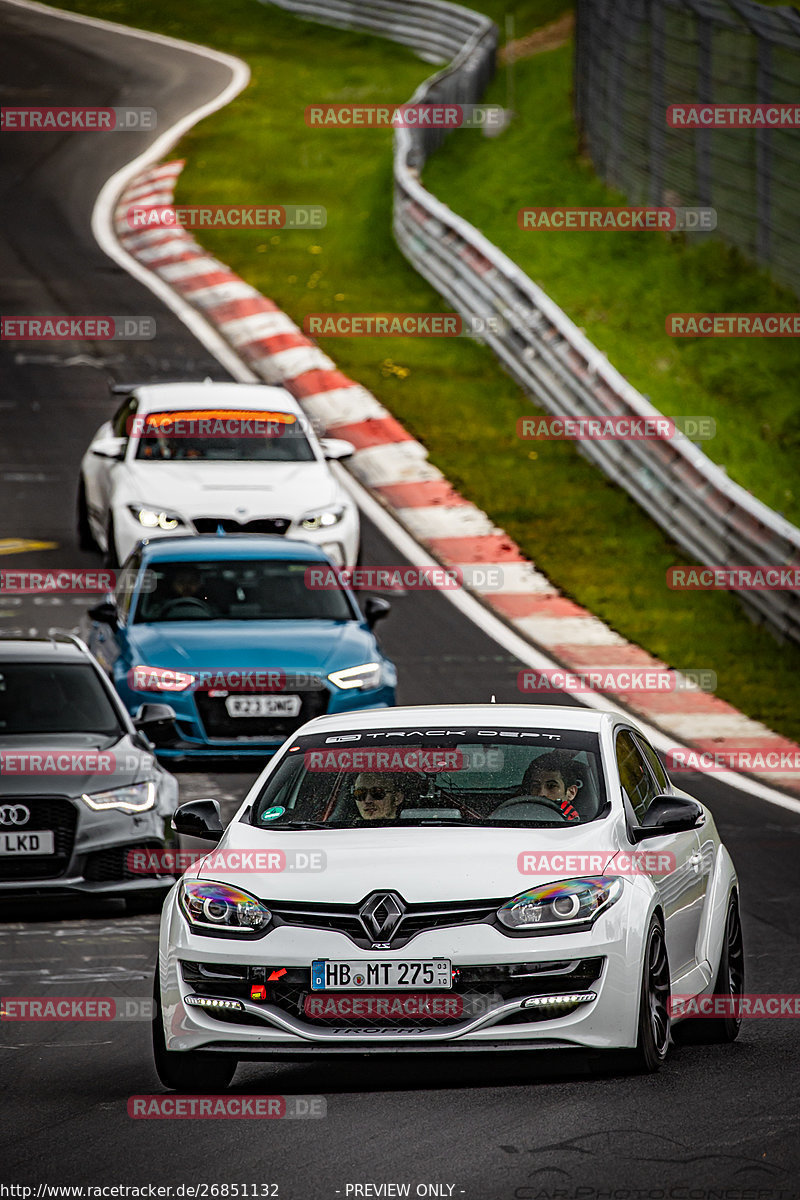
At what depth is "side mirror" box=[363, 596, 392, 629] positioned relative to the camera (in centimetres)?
1616

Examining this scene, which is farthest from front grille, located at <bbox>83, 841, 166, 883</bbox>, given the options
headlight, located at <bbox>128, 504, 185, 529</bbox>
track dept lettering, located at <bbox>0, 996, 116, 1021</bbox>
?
headlight, located at <bbox>128, 504, 185, 529</bbox>

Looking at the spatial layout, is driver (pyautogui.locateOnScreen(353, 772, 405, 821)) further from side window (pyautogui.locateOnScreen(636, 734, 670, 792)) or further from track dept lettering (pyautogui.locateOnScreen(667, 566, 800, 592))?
track dept lettering (pyautogui.locateOnScreen(667, 566, 800, 592))

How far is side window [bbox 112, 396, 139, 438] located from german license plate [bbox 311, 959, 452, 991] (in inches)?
507

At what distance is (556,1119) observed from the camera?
7.45m

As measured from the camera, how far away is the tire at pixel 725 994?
29.5 feet

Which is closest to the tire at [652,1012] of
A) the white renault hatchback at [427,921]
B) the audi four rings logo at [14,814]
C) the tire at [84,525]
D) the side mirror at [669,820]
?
the white renault hatchback at [427,921]

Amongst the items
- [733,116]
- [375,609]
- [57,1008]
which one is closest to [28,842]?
[57,1008]

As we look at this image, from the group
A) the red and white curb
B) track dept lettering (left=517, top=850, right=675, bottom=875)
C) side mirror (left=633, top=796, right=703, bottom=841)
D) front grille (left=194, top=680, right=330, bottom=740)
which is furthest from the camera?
the red and white curb

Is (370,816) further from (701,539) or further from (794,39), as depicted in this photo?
(794,39)

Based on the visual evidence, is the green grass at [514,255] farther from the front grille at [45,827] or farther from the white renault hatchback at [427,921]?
the white renault hatchback at [427,921]

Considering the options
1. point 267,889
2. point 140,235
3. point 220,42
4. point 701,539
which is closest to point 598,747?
point 267,889

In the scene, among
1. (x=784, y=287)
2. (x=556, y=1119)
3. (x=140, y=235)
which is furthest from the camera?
(x=140, y=235)

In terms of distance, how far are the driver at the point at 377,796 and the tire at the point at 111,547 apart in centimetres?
1016

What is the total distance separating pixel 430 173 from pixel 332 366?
9.41 m
